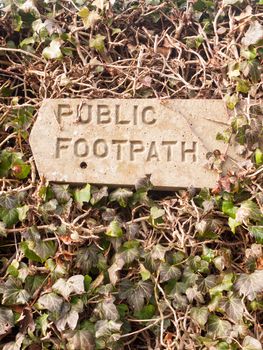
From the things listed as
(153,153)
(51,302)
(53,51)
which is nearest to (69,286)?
(51,302)

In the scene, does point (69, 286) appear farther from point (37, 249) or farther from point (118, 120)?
point (118, 120)

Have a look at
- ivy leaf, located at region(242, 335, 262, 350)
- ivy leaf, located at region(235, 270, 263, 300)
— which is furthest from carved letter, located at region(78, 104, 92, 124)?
ivy leaf, located at region(242, 335, 262, 350)

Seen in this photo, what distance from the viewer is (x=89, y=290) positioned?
5.21 feet

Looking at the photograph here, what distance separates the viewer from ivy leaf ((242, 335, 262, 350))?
145 centimetres

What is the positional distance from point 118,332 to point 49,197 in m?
0.54

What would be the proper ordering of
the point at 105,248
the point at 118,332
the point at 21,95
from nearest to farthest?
the point at 118,332 < the point at 105,248 < the point at 21,95

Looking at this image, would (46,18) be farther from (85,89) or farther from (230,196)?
(230,196)

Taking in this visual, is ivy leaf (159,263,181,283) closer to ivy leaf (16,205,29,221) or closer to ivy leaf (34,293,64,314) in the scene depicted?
ivy leaf (34,293,64,314)

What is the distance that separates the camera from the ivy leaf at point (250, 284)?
148cm

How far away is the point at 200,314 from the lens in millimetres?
1535

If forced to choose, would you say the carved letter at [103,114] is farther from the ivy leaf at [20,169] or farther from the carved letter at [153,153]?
the ivy leaf at [20,169]

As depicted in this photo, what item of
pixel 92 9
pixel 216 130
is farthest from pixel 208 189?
pixel 92 9

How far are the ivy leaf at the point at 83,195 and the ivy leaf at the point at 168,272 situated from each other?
1.19 feet

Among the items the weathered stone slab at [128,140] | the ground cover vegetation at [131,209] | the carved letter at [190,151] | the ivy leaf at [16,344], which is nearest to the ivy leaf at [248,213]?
the ground cover vegetation at [131,209]
